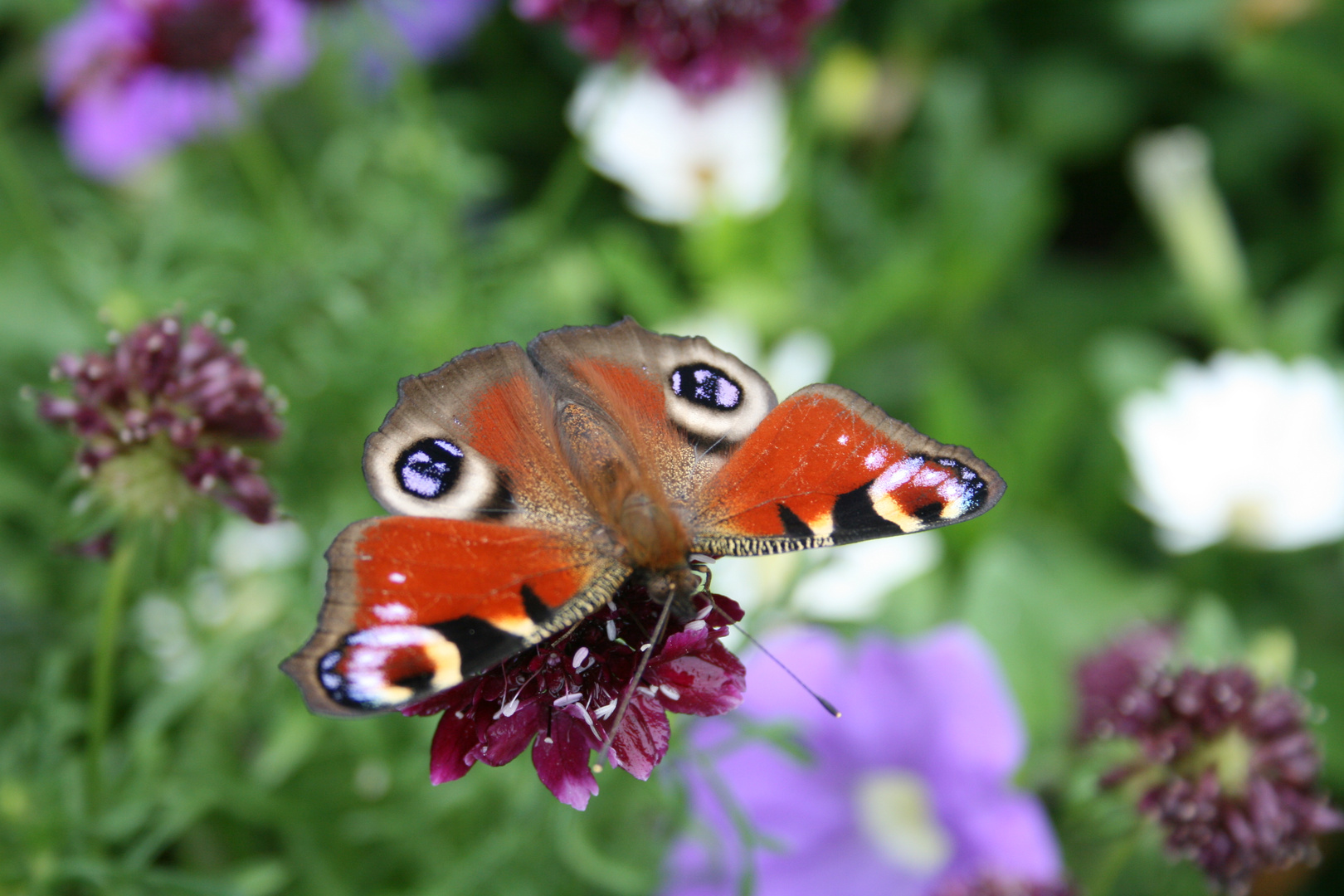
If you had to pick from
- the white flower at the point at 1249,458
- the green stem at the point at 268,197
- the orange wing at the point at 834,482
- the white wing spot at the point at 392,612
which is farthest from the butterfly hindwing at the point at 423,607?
the white flower at the point at 1249,458

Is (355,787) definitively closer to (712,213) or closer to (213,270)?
(213,270)

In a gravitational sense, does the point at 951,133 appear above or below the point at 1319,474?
above

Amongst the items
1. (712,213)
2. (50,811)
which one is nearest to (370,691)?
(50,811)

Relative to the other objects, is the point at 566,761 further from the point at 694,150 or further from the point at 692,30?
the point at 694,150

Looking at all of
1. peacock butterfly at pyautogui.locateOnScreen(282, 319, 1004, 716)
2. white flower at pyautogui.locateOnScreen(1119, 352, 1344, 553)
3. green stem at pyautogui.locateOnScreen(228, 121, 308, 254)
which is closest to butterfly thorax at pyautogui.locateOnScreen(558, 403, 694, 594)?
peacock butterfly at pyautogui.locateOnScreen(282, 319, 1004, 716)

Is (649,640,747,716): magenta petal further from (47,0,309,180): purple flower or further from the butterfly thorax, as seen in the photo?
(47,0,309,180): purple flower

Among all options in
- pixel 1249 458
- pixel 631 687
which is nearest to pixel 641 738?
pixel 631 687

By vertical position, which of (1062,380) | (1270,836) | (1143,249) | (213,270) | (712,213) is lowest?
(1270,836)
